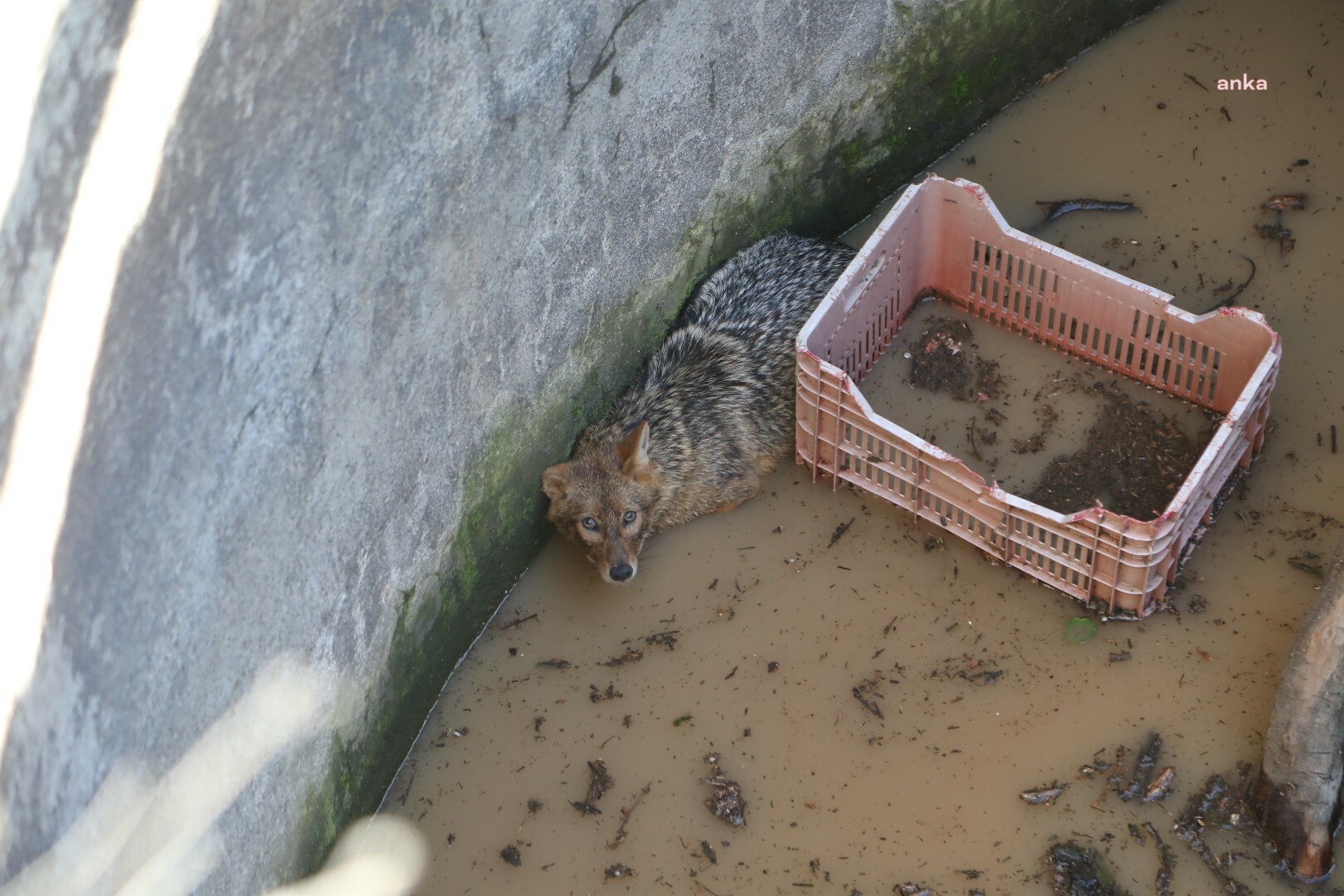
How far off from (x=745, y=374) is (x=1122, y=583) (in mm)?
1979

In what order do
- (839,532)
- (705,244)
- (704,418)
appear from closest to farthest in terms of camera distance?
(839,532)
(704,418)
(705,244)

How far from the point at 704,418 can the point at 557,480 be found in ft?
2.71

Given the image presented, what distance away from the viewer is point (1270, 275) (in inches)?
270

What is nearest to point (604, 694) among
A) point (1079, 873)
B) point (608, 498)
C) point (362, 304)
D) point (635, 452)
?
point (608, 498)

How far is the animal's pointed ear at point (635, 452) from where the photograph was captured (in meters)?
6.07

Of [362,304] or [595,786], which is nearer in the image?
[362,304]

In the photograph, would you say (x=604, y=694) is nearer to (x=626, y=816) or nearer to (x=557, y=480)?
(x=626, y=816)

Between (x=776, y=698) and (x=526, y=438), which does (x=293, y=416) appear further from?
(x=776, y=698)


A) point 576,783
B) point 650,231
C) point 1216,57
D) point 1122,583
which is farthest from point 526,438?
point 1216,57

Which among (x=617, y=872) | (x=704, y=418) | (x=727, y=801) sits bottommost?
(x=617, y=872)

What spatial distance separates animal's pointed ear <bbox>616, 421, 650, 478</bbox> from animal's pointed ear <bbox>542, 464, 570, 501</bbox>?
10.0 inches

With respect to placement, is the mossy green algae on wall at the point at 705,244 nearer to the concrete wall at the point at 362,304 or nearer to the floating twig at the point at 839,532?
the concrete wall at the point at 362,304

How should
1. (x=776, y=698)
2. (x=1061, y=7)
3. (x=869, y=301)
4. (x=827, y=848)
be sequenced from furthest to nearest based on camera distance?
(x=1061, y=7) → (x=869, y=301) → (x=776, y=698) → (x=827, y=848)

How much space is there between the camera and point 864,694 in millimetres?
5848
